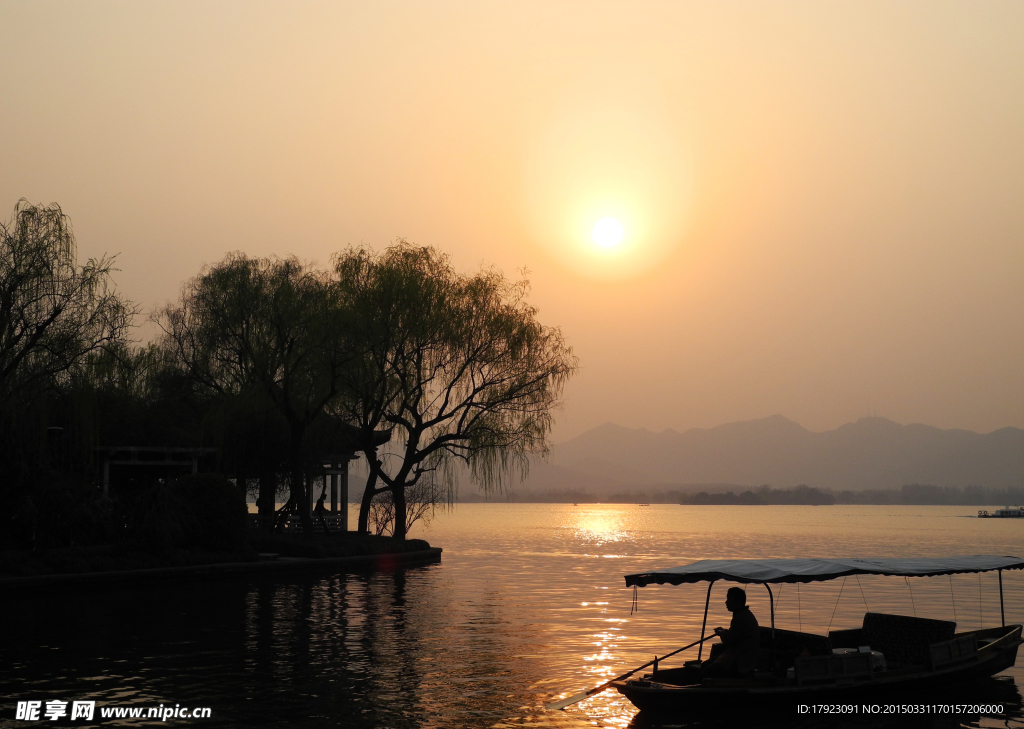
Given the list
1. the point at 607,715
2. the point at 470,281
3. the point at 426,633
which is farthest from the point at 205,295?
the point at 607,715

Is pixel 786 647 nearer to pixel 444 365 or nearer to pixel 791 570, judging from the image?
pixel 791 570

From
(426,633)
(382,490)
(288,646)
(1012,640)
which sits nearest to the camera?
(1012,640)

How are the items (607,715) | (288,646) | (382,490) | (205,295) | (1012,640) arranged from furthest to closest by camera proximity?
(382,490) → (205,295) → (288,646) → (1012,640) → (607,715)

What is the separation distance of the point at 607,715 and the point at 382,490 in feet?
107

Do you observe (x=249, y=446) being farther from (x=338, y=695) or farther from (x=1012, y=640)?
(x=1012, y=640)

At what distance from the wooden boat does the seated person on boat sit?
170 millimetres

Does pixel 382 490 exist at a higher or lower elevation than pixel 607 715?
higher

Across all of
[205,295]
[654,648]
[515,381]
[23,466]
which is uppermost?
[205,295]

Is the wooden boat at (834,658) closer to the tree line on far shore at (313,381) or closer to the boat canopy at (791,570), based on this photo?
the boat canopy at (791,570)

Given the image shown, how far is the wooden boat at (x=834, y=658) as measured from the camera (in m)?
14.8

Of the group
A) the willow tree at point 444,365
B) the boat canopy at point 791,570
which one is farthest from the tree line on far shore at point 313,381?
the boat canopy at point 791,570

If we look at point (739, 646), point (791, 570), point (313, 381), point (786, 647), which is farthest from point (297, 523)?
point (739, 646)

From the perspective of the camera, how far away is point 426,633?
76.1ft

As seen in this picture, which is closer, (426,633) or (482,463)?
(426,633)
